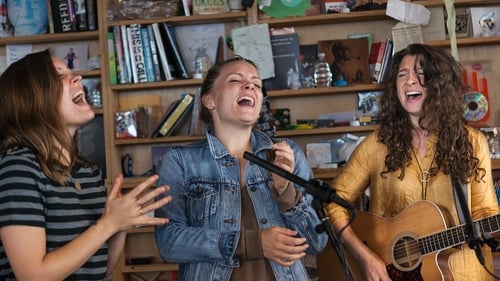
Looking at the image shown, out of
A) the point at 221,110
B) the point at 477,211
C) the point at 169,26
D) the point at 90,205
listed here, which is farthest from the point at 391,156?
the point at 169,26

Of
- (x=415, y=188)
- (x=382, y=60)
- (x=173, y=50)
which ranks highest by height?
(x=173, y=50)

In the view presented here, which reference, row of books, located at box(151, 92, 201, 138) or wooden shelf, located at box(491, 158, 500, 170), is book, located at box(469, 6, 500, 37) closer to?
wooden shelf, located at box(491, 158, 500, 170)

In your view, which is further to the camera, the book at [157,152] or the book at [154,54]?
the book at [157,152]

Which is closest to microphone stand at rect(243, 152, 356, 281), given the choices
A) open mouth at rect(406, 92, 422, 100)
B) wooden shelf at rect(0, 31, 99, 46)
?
open mouth at rect(406, 92, 422, 100)

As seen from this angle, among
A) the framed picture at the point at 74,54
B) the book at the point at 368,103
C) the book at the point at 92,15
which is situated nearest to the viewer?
the book at the point at 368,103

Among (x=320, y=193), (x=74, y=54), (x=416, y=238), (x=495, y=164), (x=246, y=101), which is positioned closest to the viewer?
(x=320, y=193)

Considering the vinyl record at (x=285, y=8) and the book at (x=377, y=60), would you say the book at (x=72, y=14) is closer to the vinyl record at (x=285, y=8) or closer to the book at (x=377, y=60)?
the vinyl record at (x=285, y=8)

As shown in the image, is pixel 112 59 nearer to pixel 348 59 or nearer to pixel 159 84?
pixel 159 84

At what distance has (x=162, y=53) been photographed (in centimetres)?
356

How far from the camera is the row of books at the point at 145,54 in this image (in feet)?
11.7

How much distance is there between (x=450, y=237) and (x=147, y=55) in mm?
2105

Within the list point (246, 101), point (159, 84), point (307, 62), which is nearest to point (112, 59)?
point (159, 84)

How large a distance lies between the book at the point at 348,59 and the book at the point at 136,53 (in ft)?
3.21

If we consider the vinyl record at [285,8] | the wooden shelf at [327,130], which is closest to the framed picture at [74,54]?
the vinyl record at [285,8]
